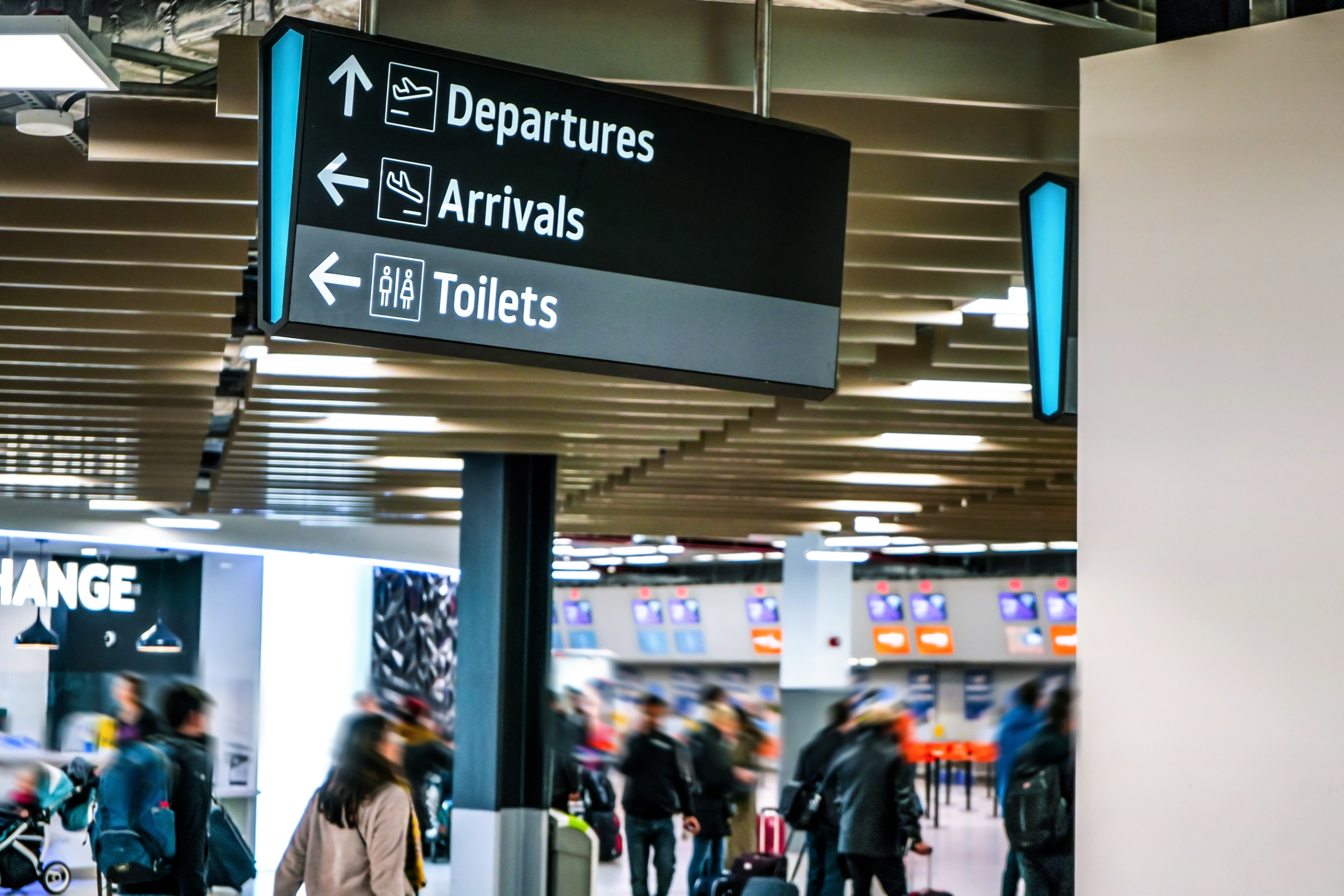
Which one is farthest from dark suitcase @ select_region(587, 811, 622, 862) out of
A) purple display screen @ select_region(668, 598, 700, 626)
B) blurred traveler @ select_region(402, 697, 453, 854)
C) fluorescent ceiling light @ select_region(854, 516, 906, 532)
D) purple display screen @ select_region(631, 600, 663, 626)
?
purple display screen @ select_region(631, 600, 663, 626)

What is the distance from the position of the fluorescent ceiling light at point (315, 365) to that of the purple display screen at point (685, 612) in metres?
21.8

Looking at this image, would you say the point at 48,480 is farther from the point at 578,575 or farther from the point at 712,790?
the point at 578,575

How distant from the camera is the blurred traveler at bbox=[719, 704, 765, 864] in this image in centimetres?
1035

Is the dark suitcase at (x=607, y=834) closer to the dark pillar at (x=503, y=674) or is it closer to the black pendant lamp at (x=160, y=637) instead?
the dark pillar at (x=503, y=674)

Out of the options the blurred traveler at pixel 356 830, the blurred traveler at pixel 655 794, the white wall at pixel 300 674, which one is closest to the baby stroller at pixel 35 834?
the white wall at pixel 300 674

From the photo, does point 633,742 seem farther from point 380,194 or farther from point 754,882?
point 380,194

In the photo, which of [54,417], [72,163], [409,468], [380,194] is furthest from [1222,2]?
[409,468]

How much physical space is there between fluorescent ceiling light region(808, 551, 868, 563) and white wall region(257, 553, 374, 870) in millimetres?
5183

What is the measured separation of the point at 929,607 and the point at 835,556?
7760 mm

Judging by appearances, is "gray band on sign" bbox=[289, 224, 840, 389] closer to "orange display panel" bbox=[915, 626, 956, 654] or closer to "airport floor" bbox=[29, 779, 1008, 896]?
"airport floor" bbox=[29, 779, 1008, 896]

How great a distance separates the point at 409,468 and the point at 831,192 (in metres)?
7.80

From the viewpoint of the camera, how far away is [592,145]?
2.88m

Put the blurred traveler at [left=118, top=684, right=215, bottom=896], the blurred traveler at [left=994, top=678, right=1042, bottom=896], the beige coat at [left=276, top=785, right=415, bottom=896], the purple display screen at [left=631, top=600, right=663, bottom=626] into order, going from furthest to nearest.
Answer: the purple display screen at [left=631, top=600, right=663, bottom=626] → the blurred traveler at [left=994, top=678, right=1042, bottom=896] → the blurred traveler at [left=118, top=684, right=215, bottom=896] → the beige coat at [left=276, top=785, right=415, bottom=896]

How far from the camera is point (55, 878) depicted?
41.5 feet
